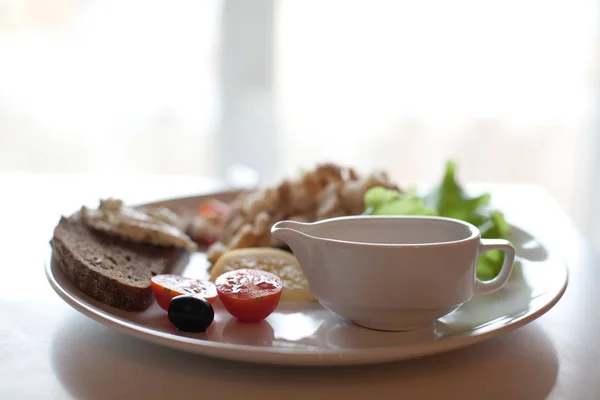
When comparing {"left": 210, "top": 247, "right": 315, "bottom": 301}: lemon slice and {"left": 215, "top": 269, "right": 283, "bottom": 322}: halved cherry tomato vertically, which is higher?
{"left": 215, "top": 269, "right": 283, "bottom": 322}: halved cherry tomato

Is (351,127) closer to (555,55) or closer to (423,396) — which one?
(555,55)

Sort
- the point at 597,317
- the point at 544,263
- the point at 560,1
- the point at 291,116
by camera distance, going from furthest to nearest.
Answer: the point at 291,116, the point at 560,1, the point at 544,263, the point at 597,317

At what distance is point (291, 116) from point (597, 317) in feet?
9.86

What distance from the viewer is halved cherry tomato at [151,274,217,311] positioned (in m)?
1.26

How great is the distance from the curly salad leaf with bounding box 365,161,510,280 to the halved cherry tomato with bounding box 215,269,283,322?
497 mm

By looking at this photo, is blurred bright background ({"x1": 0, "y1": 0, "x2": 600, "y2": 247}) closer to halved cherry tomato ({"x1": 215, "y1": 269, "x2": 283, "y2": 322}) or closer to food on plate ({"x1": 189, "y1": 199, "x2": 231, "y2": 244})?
food on plate ({"x1": 189, "y1": 199, "x2": 231, "y2": 244})

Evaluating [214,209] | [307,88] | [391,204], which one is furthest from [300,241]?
[307,88]

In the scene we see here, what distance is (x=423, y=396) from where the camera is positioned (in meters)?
0.99

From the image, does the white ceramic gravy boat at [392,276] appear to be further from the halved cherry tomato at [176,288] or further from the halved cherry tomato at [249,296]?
the halved cherry tomato at [176,288]

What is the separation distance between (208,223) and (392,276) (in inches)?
38.6

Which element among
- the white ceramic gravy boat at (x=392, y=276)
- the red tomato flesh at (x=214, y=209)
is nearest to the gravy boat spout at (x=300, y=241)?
the white ceramic gravy boat at (x=392, y=276)

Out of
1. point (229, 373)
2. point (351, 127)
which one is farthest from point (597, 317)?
point (351, 127)

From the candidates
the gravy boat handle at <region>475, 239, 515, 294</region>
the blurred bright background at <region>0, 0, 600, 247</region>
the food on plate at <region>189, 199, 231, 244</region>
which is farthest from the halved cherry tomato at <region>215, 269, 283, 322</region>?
the blurred bright background at <region>0, 0, 600, 247</region>

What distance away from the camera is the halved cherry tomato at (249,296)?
3.97 ft
